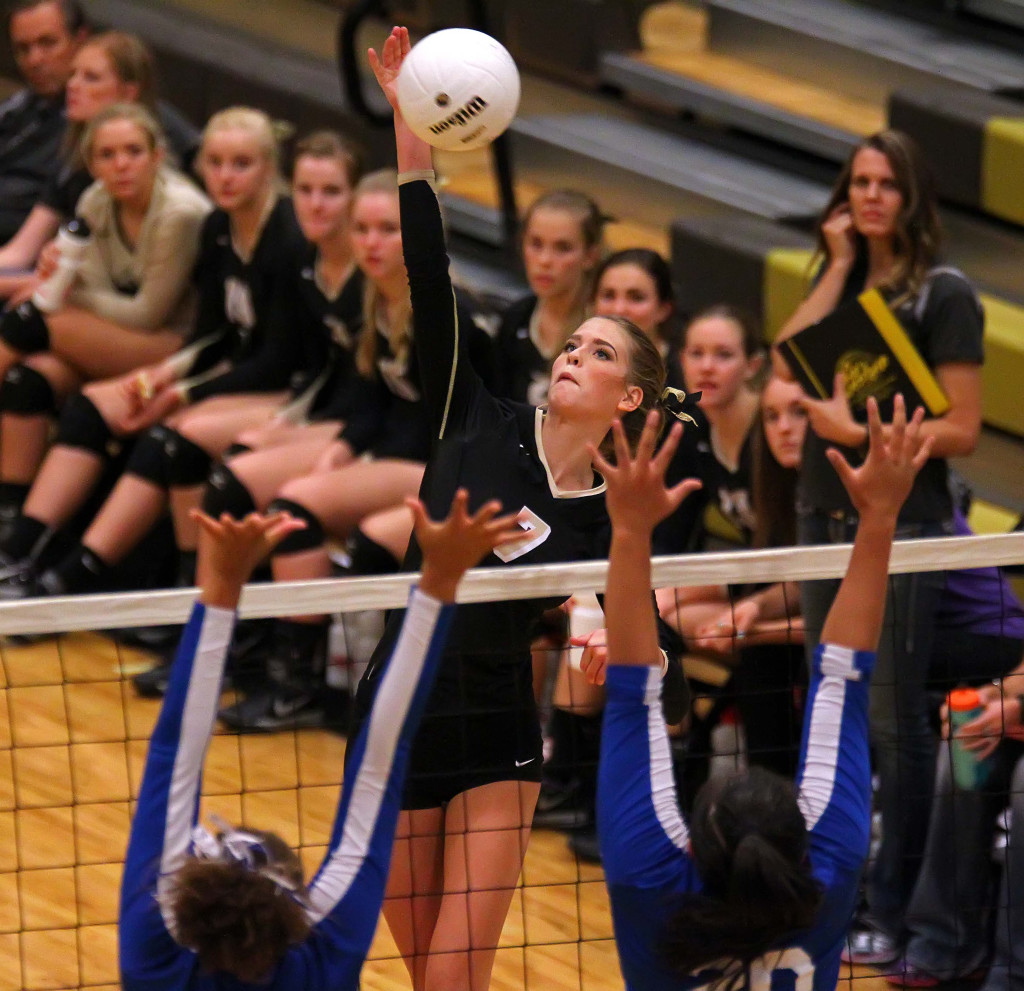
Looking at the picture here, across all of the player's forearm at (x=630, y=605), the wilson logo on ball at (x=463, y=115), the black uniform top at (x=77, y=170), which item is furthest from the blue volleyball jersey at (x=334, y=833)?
the black uniform top at (x=77, y=170)

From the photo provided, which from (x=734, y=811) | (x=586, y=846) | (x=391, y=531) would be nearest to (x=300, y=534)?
(x=391, y=531)

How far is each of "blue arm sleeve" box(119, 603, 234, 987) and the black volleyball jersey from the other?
0.68 meters

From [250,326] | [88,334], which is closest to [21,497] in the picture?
[88,334]

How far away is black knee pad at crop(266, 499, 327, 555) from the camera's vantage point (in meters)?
5.06

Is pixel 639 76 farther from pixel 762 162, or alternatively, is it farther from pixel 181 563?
pixel 181 563

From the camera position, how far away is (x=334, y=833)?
2.29 meters

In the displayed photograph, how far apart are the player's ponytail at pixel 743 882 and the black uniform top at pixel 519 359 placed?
2.72 metres

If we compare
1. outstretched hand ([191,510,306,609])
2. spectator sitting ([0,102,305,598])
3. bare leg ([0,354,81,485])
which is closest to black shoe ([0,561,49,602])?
spectator sitting ([0,102,305,598])

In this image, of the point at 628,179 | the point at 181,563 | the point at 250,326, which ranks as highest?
the point at 628,179

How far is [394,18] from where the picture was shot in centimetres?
742

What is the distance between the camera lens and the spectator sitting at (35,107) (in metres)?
6.45

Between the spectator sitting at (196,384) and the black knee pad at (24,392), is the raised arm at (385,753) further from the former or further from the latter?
the black knee pad at (24,392)

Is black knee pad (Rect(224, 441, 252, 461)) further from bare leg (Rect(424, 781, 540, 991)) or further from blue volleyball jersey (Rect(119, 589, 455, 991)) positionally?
blue volleyball jersey (Rect(119, 589, 455, 991))

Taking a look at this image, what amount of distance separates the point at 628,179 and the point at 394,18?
141 cm
